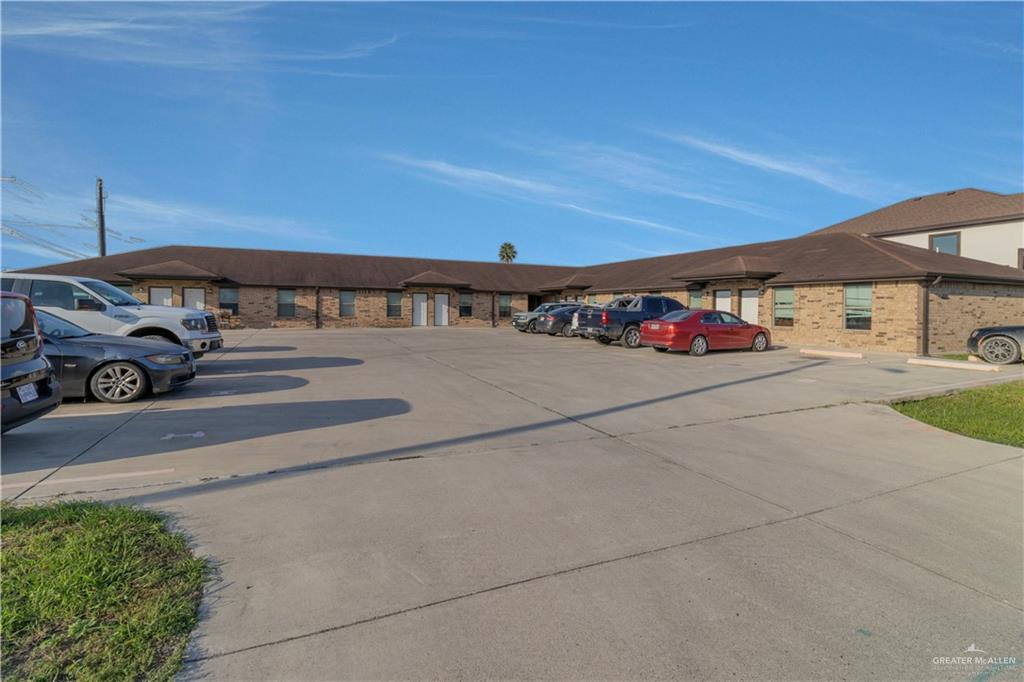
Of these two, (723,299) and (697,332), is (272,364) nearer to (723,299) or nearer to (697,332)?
(697,332)

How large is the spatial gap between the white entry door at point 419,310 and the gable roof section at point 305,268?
157 centimetres

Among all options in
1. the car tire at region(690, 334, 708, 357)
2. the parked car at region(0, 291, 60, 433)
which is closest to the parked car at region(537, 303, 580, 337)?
the car tire at region(690, 334, 708, 357)

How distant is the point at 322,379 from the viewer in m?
10.8

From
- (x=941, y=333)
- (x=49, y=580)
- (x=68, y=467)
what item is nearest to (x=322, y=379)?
(x=68, y=467)

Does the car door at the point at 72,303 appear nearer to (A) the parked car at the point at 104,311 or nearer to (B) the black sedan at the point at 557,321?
(A) the parked car at the point at 104,311

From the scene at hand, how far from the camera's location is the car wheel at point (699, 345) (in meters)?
17.0

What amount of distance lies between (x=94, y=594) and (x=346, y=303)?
33.5 m

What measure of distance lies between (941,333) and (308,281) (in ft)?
107

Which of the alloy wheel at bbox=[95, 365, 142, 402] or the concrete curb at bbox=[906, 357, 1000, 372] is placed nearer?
the alloy wheel at bbox=[95, 365, 142, 402]

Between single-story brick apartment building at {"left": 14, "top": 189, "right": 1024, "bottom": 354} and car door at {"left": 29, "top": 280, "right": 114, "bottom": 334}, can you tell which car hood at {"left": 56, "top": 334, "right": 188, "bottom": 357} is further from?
single-story brick apartment building at {"left": 14, "top": 189, "right": 1024, "bottom": 354}

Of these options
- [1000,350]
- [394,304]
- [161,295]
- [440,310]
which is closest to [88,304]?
[1000,350]

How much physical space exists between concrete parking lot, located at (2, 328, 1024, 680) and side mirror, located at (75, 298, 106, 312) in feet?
14.0

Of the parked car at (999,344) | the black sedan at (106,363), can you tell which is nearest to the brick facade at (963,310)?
the parked car at (999,344)

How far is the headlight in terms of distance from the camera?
837 centimetres
